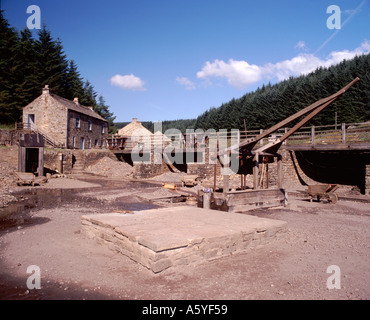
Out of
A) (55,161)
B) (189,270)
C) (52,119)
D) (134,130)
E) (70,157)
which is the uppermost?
(134,130)

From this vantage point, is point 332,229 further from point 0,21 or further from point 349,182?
point 0,21

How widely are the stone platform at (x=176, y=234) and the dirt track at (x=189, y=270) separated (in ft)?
0.56

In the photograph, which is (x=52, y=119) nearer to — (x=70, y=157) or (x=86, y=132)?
(x=86, y=132)

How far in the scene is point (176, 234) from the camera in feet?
17.0

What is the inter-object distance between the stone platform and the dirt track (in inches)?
6.7

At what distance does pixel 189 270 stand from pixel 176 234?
76cm

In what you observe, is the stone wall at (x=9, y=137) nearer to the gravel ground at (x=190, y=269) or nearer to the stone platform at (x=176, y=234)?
the gravel ground at (x=190, y=269)

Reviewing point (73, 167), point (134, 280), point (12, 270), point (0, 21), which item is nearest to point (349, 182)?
point (134, 280)

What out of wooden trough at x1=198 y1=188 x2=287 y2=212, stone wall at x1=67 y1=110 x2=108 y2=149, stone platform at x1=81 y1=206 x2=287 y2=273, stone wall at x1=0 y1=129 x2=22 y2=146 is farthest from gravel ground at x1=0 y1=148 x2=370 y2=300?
stone wall at x1=67 y1=110 x2=108 y2=149

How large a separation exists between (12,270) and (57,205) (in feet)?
24.6

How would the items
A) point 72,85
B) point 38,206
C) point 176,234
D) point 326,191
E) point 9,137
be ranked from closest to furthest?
point 176,234, point 38,206, point 326,191, point 9,137, point 72,85

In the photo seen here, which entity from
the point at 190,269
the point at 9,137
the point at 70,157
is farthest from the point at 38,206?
the point at 9,137

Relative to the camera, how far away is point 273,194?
39.2 feet

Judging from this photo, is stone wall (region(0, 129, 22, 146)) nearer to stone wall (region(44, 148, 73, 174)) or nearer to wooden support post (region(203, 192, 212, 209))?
stone wall (region(44, 148, 73, 174))
